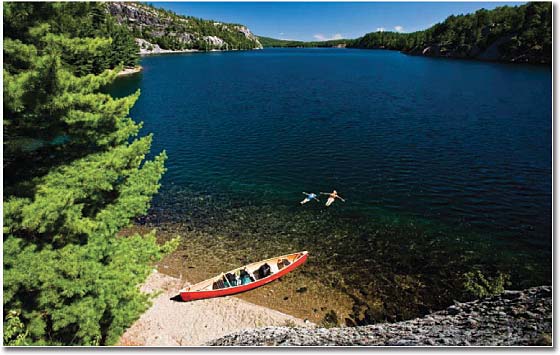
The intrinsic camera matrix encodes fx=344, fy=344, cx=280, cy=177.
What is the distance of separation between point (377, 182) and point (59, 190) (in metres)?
24.4

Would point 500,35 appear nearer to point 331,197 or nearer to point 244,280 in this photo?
point 331,197

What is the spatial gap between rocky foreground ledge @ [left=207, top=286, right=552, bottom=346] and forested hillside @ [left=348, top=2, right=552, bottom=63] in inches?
4262

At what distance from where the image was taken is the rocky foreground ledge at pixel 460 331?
979 cm

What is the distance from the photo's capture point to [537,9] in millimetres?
108062

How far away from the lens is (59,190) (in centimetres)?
948

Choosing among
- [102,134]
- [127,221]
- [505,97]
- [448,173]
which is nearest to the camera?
[102,134]

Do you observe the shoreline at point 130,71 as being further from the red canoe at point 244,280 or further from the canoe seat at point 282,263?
the canoe seat at point 282,263

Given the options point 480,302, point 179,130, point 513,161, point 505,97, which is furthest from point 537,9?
point 480,302

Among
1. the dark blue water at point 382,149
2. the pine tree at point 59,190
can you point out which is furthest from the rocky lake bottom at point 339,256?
the pine tree at point 59,190

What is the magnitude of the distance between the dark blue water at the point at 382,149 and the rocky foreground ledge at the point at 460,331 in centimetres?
1004

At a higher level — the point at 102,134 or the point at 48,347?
the point at 102,134

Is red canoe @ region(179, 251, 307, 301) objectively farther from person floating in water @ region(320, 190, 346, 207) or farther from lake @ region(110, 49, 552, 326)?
person floating in water @ region(320, 190, 346, 207)

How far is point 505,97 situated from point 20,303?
67567mm

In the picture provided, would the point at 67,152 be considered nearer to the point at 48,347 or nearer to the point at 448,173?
the point at 48,347
